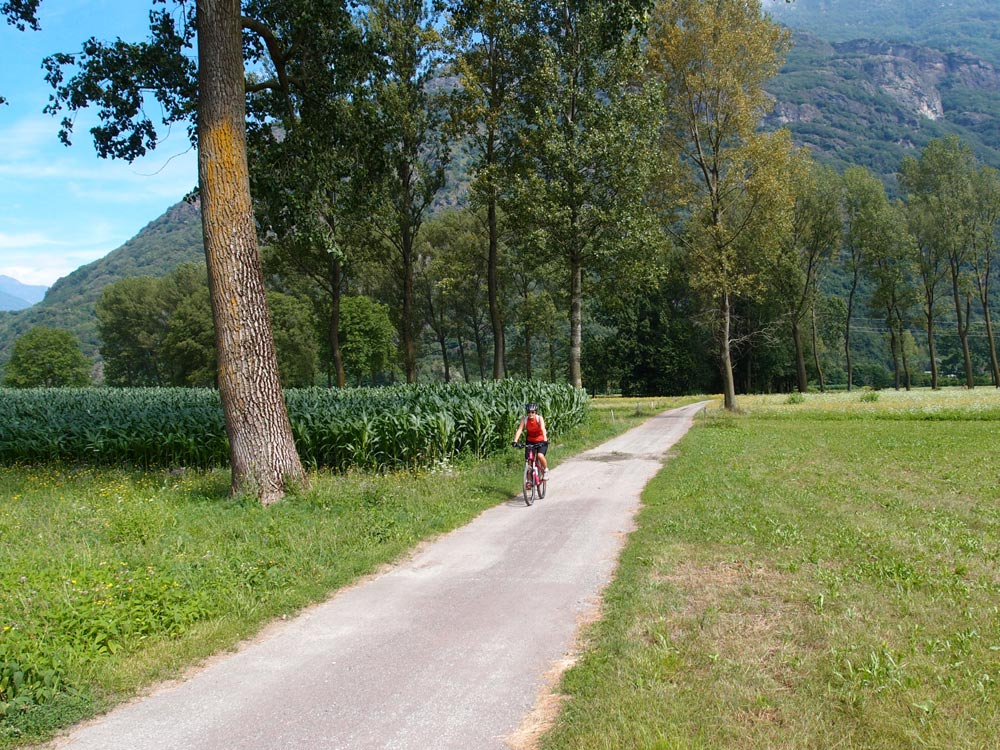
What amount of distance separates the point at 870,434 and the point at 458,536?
17406mm

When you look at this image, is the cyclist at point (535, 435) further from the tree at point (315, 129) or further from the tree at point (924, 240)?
the tree at point (924, 240)

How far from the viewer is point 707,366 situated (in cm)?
6662

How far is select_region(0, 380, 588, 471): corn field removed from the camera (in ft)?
46.0

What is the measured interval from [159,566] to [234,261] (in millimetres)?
4885

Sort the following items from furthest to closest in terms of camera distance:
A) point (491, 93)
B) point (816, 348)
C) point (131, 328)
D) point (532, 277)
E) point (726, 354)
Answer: point (131, 328) → point (816, 348) → point (532, 277) → point (726, 354) → point (491, 93)

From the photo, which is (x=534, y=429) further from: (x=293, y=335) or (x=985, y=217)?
(x=293, y=335)

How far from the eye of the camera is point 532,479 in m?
11.4

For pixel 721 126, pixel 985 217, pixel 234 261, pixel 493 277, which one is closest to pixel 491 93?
pixel 493 277

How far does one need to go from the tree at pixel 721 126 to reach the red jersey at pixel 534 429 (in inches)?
790

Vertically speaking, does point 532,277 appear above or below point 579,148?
below

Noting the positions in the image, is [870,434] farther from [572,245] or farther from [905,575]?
[905,575]

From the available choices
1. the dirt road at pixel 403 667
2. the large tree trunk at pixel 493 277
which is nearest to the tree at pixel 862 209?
the large tree trunk at pixel 493 277

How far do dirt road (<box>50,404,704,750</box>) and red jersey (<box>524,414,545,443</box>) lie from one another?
12.5 feet

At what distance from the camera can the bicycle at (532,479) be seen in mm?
11203
